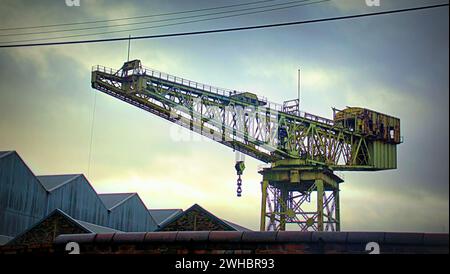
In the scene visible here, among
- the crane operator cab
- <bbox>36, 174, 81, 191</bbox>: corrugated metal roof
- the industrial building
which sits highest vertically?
the crane operator cab

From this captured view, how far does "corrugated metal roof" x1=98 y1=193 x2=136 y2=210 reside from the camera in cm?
3619

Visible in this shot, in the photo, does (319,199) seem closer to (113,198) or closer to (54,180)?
(113,198)

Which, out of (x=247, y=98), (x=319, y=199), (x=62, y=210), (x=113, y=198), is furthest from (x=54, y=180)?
(x=319, y=199)

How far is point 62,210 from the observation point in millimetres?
32281

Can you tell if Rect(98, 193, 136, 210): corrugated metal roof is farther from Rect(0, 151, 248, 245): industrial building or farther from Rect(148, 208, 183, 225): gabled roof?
Rect(148, 208, 183, 225): gabled roof

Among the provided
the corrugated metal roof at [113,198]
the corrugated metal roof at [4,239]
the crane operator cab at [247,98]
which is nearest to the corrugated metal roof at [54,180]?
the corrugated metal roof at [113,198]

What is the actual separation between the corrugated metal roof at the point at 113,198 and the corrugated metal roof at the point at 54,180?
9.95 feet

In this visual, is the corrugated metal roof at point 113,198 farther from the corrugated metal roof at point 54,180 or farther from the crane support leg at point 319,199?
the crane support leg at point 319,199

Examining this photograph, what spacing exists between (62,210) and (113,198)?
17.3 ft

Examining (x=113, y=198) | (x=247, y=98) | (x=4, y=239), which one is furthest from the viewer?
(x=113, y=198)

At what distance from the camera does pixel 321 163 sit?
38.2m

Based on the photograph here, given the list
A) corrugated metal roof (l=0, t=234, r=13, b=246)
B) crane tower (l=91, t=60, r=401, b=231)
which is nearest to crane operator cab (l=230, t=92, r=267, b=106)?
crane tower (l=91, t=60, r=401, b=231)
